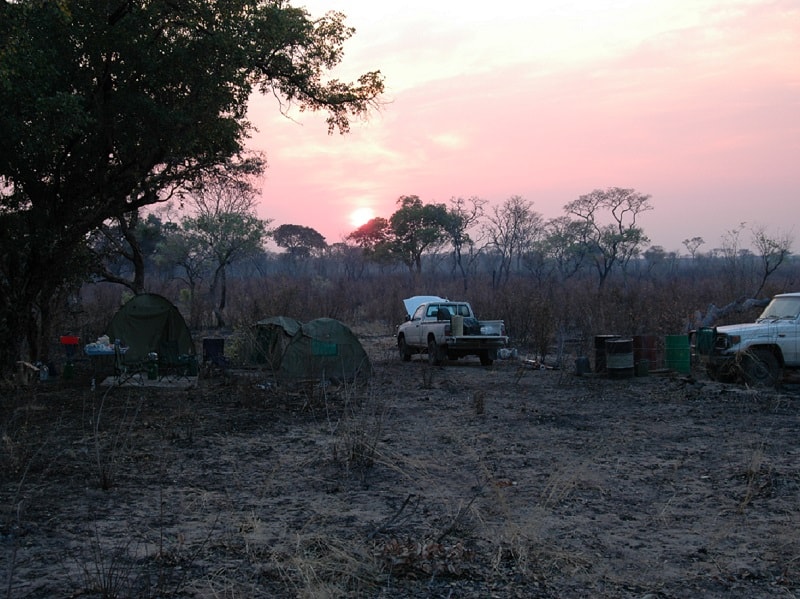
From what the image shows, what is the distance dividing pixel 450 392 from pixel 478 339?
15.2 feet

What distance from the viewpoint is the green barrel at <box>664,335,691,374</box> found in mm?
14859

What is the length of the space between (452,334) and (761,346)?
7010 millimetres

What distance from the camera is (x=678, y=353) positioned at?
14922mm

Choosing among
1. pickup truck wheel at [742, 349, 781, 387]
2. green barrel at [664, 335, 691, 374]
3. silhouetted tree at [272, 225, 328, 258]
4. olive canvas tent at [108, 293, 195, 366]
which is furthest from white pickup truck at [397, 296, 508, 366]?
silhouetted tree at [272, 225, 328, 258]

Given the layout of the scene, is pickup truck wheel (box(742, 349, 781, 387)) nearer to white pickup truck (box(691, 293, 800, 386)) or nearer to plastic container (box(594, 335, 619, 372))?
white pickup truck (box(691, 293, 800, 386))

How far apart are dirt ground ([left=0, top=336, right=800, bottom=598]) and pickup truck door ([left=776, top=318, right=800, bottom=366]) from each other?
1687 mm

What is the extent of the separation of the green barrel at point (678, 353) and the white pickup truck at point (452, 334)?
163 inches

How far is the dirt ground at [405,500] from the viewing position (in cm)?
450

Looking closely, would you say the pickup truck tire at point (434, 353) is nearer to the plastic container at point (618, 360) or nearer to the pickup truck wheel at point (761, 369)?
the plastic container at point (618, 360)

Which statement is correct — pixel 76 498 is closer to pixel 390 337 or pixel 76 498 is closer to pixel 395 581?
pixel 395 581

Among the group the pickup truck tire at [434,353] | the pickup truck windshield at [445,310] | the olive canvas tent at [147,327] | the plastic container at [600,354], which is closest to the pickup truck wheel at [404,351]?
the pickup truck windshield at [445,310]

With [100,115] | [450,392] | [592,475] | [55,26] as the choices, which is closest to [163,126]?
[100,115]

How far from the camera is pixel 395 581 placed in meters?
4.50

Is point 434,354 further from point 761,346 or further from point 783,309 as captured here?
point 783,309
